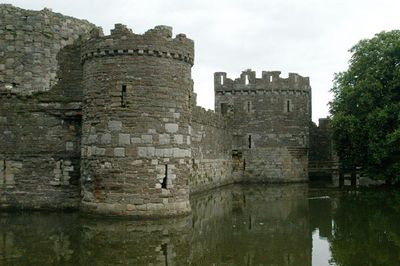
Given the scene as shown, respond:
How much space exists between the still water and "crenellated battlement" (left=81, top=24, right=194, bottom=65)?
16.2 ft

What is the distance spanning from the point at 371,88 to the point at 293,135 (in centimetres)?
661

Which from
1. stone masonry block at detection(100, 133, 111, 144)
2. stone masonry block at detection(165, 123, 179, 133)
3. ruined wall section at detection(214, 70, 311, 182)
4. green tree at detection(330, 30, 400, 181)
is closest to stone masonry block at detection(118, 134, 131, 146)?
stone masonry block at detection(100, 133, 111, 144)

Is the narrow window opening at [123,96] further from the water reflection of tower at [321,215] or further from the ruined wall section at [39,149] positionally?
the water reflection of tower at [321,215]

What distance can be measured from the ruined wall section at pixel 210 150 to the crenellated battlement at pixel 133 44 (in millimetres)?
7792

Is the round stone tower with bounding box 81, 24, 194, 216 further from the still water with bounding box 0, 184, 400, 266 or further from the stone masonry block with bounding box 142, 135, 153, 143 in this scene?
the still water with bounding box 0, 184, 400, 266

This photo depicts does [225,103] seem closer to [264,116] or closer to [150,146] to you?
[264,116]

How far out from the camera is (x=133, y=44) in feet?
49.9

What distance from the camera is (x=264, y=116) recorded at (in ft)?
101

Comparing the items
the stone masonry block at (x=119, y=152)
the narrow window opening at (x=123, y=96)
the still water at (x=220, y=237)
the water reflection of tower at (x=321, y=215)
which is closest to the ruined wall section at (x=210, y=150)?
the still water at (x=220, y=237)

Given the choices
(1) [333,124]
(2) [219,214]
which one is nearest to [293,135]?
(1) [333,124]

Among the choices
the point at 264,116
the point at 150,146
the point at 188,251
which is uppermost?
the point at 264,116

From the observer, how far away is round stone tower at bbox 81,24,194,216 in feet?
48.5

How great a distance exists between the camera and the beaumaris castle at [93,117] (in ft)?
48.9

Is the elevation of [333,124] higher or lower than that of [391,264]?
higher
